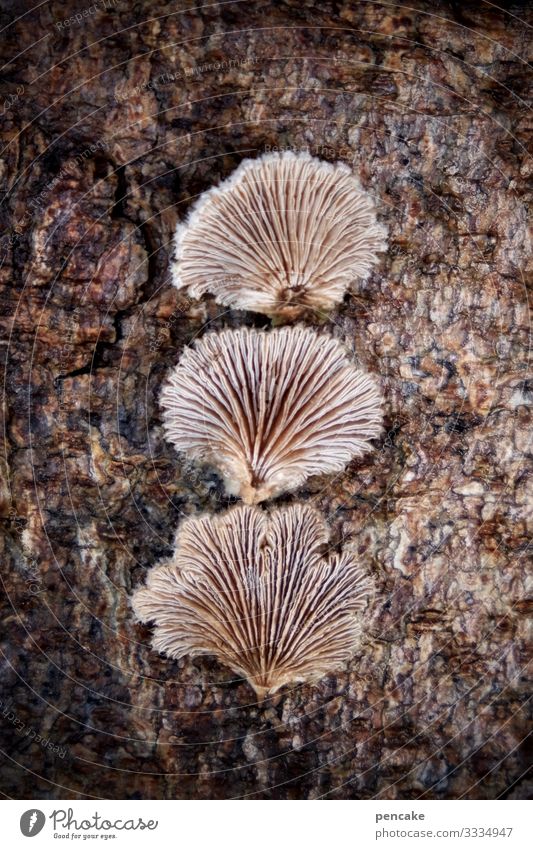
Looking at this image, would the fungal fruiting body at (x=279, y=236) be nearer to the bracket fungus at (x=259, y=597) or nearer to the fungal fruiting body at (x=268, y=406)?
the fungal fruiting body at (x=268, y=406)

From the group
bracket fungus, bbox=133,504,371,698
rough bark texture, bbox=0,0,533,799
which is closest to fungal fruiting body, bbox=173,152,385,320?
rough bark texture, bbox=0,0,533,799

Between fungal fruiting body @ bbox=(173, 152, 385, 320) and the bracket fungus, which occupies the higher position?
fungal fruiting body @ bbox=(173, 152, 385, 320)

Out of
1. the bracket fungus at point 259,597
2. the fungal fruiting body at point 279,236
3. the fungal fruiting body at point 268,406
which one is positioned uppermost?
the fungal fruiting body at point 279,236

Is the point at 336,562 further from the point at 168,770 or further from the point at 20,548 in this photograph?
the point at 20,548

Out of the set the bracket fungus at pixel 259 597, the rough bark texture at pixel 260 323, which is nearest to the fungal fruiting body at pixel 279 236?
the rough bark texture at pixel 260 323

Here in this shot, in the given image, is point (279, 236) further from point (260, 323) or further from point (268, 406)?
point (268, 406)

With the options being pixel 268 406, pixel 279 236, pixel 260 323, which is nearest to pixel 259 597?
pixel 268 406

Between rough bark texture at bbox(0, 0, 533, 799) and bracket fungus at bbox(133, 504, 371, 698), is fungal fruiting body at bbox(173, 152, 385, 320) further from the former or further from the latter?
bracket fungus at bbox(133, 504, 371, 698)
